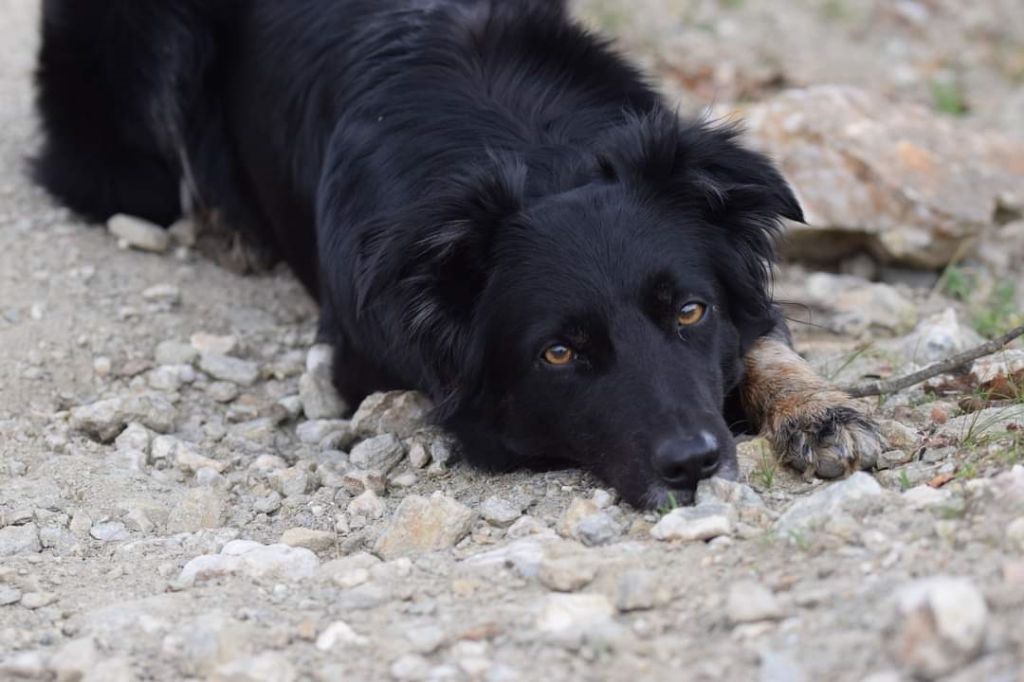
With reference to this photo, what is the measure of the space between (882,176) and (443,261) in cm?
322

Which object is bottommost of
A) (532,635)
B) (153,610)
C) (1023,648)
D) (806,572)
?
(153,610)

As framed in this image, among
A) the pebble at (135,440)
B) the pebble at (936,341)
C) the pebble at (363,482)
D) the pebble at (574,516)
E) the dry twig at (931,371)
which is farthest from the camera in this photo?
the pebble at (936,341)

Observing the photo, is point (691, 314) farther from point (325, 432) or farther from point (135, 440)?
point (135, 440)

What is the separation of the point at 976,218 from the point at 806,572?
388 centimetres

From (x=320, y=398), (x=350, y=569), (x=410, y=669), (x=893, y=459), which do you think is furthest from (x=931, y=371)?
(x=320, y=398)

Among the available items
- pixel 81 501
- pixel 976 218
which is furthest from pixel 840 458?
pixel 976 218

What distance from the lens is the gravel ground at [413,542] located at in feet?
9.64

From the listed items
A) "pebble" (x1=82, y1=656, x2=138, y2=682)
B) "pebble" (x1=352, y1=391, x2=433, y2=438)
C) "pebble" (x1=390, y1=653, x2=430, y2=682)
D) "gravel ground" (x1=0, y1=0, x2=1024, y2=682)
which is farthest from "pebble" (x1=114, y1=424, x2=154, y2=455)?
"pebble" (x1=390, y1=653, x2=430, y2=682)

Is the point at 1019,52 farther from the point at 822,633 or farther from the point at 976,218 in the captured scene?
the point at 822,633

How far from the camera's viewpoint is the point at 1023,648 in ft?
8.46

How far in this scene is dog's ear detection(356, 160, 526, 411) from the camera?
4.16 meters

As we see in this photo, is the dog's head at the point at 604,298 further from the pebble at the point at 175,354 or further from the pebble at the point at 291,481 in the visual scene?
the pebble at the point at 175,354

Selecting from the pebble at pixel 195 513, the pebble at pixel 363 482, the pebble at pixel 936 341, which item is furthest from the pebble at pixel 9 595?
the pebble at pixel 936 341

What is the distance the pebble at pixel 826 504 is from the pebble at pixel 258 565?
1307 millimetres
